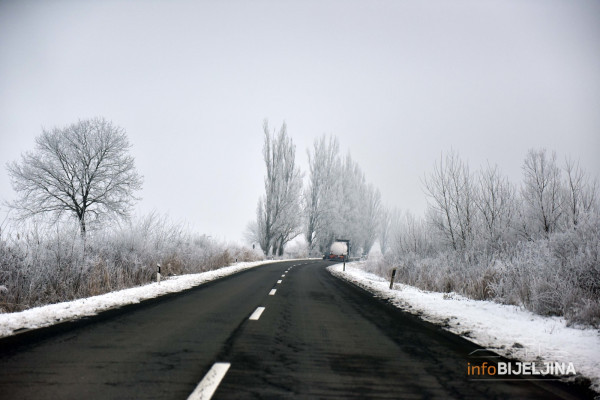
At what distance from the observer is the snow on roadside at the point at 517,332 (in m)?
4.67

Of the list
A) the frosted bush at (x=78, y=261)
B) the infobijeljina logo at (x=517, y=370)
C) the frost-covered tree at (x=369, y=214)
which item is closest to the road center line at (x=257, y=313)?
the infobijeljina logo at (x=517, y=370)

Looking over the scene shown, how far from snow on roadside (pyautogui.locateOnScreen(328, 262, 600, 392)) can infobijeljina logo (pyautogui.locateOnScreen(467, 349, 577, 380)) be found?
140 millimetres

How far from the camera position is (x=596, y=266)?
289 inches

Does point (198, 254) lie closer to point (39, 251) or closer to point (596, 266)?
point (39, 251)

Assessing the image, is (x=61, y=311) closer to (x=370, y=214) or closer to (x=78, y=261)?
(x=78, y=261)

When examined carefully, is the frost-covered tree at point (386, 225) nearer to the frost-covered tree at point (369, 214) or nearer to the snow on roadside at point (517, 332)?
the frost-covered tree at point (369, 214)

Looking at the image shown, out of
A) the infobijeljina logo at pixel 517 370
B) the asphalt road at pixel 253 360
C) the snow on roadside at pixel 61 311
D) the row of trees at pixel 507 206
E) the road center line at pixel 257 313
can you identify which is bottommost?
the snow on roadside at pixel 61 311

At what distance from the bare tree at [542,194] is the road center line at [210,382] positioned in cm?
1288

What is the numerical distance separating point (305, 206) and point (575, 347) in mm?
44225

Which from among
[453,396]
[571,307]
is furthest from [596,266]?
[453,396]

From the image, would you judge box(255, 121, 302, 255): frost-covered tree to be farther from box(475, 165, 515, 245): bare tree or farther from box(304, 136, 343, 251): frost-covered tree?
box(475, 165, 515, 245): bare tree

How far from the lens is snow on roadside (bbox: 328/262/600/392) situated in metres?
4.67

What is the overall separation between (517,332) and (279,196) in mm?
35637

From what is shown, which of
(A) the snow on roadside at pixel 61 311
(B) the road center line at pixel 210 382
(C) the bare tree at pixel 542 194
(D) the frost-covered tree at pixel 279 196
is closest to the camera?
(B) the road center line at pixel 210 382
